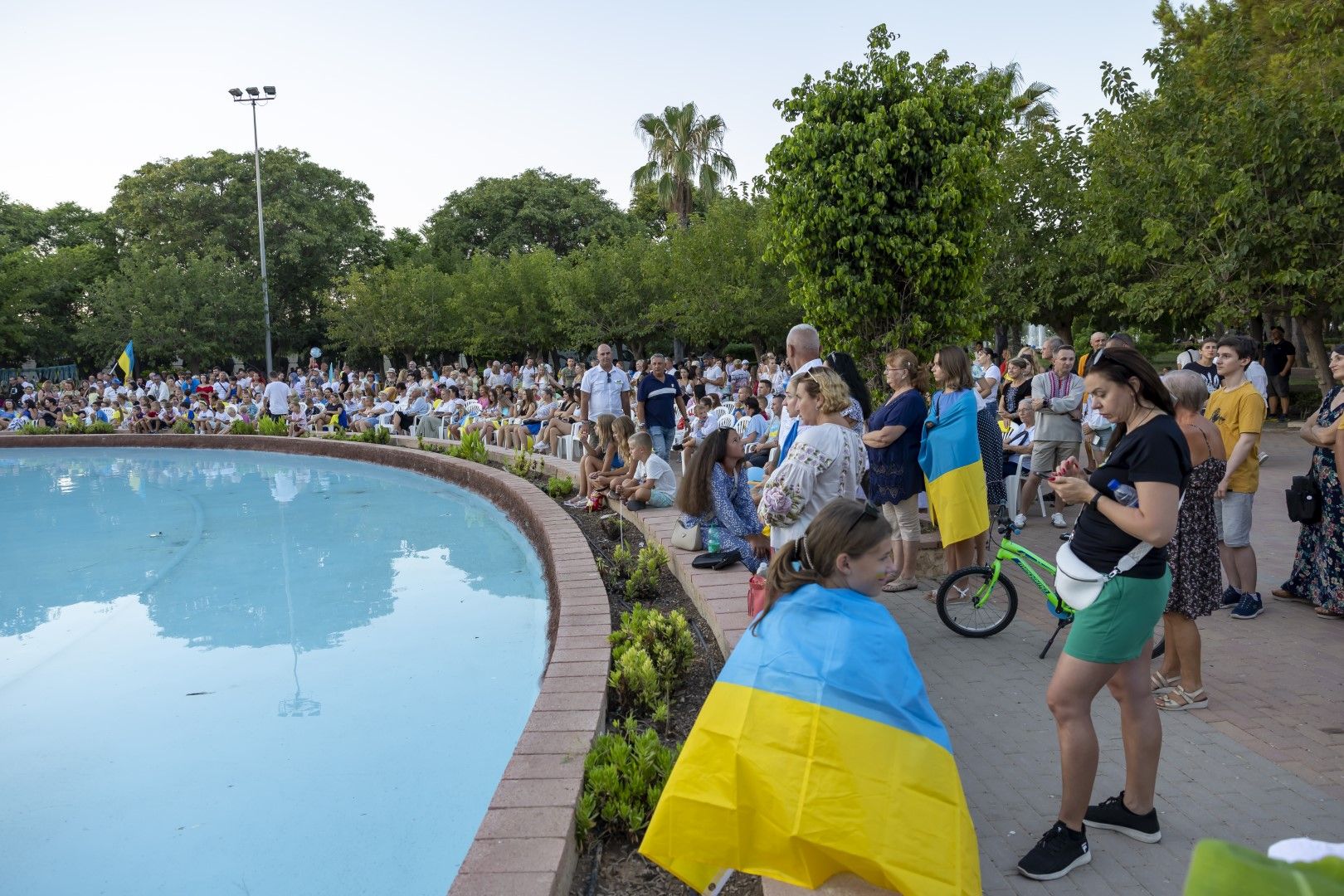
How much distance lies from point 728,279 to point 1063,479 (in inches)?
959

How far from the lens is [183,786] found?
525 centimetres

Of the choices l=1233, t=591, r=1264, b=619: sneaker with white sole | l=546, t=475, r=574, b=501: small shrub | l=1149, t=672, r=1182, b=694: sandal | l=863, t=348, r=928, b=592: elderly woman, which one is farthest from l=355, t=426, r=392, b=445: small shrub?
l=1149, t=672, r=1182, b=694: sandal

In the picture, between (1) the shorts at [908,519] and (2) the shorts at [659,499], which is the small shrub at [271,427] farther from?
(1) the shorts at [908,519]

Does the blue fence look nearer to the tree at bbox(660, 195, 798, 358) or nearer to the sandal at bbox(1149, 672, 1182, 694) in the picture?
the tree at bbox(660, 195, 798, 358)

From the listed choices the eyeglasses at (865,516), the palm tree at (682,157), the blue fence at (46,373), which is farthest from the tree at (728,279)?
the blue fence at (46,373)

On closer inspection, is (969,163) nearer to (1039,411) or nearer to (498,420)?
(1039,411)

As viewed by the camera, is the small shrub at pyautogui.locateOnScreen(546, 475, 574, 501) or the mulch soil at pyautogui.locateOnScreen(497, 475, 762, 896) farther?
the small shrub at pyautogui.locateOnScreen(546, 475, 574, 501)

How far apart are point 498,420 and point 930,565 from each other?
12002 mm

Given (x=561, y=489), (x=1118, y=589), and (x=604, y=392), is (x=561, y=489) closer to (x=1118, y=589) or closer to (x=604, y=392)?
(x=604, y=392)

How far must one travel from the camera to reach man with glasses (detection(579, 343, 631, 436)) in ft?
36.7

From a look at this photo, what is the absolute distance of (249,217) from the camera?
136ft

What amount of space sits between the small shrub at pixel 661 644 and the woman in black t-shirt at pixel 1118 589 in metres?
2.12

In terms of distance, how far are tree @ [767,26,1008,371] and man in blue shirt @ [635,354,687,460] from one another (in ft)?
9.65

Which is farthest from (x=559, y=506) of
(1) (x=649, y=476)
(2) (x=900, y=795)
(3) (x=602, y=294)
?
(3) (x=602, y=294)
